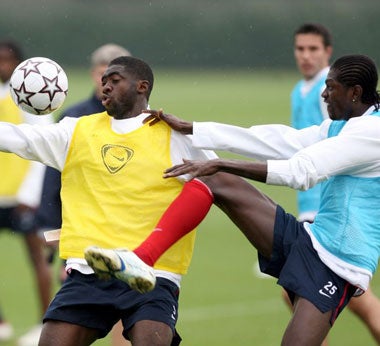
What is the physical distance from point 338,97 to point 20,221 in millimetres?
4359

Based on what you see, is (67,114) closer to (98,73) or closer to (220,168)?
(98,73)

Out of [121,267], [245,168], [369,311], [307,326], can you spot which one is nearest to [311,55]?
[369,311]

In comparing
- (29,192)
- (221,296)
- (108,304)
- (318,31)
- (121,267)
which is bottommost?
(221,296)

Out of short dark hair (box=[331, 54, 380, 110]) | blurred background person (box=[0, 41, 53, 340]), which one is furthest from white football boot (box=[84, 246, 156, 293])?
blurred background person (box=[0, 41, 53, 340])

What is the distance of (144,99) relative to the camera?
6.15 meters

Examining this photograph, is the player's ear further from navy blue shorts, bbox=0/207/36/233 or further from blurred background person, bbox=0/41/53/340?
navy blue shorts, bbox=0/207/36/233

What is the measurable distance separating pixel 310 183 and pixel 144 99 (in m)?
1.06

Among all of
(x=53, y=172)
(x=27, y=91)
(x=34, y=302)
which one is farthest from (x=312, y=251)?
(x=34, y=302)

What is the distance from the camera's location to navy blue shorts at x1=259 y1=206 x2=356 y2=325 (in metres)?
5.94

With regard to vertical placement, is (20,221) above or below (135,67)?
below

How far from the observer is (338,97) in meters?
6.09

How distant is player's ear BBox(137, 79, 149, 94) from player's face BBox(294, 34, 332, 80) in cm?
332

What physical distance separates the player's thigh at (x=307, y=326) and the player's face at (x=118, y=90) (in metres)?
1.44

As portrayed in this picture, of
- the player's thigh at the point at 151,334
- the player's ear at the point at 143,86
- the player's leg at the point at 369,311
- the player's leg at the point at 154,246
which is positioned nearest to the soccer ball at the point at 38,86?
the player's ear at the point at 143,86
